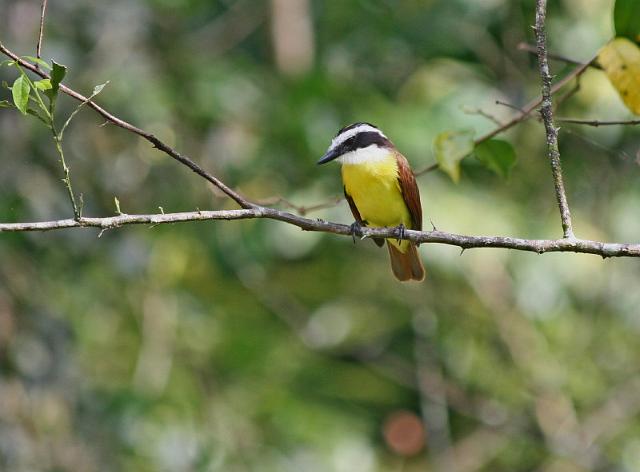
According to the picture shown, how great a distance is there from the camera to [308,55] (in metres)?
8.45

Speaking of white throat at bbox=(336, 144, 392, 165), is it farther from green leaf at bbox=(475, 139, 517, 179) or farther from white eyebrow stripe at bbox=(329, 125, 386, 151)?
green leaf at bbox=(475, 139, 517, 179)

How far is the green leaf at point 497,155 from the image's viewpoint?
346 cm

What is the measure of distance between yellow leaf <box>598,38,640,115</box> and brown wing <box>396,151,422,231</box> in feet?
5.17

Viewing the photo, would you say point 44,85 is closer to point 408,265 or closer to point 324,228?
point 324,228

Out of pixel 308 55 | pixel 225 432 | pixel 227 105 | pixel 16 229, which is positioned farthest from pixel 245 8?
pixel 16 229

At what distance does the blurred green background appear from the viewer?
6238 mm

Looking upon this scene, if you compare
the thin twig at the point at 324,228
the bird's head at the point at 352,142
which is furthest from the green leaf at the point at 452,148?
the bird's head at the point at 352,142

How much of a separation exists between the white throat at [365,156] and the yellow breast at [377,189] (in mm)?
11

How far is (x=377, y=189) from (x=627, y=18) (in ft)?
5.58

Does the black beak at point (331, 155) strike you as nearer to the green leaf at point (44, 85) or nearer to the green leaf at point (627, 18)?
the green leaf at point (627, 18)

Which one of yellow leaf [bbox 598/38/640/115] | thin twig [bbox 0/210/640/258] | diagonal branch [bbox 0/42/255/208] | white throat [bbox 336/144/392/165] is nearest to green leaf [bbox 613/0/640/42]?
Result: yellow leaf [bbox 598/38/640/115]

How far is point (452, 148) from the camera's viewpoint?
341cm

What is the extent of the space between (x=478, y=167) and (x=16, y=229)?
554 cm

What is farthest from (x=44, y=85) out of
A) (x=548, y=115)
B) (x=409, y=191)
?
(x=409, y=191)
